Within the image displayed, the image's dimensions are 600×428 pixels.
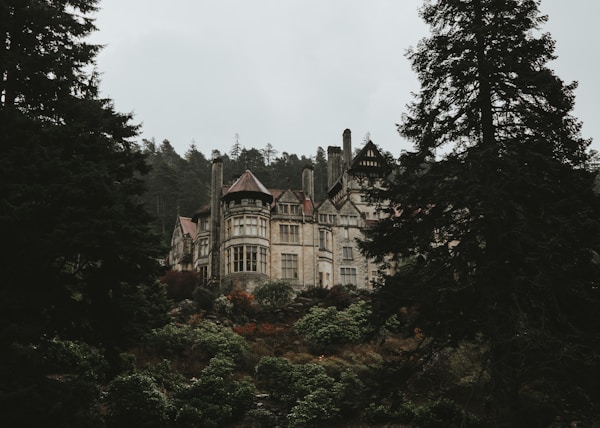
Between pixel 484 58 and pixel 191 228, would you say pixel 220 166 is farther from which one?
pixel 484 58

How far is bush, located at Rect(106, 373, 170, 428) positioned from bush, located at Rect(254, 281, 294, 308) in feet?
72.9

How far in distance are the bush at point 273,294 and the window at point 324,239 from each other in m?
7.24

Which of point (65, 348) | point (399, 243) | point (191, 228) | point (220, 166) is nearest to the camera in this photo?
point (399, 243)

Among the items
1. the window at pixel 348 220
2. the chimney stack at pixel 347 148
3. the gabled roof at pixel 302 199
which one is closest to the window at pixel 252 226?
the gabled roof at pixel 302 199

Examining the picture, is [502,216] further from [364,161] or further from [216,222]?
[364,161]

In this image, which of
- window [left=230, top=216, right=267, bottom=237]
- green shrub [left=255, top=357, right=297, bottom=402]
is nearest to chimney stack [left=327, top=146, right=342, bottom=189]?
window [left=230, top=216, right=267, bottom=237]

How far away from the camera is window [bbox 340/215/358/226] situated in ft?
161

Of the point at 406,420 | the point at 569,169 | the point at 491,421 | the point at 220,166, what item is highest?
the point at 220,166

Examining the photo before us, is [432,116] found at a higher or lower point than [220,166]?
lower

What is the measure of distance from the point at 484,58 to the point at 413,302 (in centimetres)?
639

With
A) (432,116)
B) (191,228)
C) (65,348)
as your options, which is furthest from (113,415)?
(191,228)

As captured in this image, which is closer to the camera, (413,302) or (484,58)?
(413,302)

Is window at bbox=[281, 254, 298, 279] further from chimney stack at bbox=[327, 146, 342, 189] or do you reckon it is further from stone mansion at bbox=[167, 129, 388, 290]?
chimney stack at bbox=[327, 146, 342, 189]

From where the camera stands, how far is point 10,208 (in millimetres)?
11727
